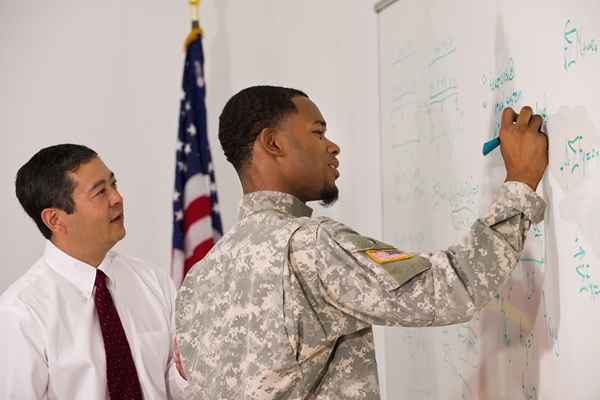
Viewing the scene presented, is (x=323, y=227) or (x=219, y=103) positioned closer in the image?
(x=323, y=227)

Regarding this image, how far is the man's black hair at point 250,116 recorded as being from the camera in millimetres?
1525

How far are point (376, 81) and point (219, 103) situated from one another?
1021 millimetres

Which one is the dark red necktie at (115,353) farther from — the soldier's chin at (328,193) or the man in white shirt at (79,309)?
the soldier's chin at (328,193)

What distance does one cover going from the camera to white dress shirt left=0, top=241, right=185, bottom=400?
1.83 meters

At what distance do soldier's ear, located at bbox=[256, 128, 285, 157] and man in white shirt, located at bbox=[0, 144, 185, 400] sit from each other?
2.29ft

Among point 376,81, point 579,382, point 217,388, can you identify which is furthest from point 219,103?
point 579,382

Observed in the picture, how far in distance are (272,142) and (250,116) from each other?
8cm

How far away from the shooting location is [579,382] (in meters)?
1.39

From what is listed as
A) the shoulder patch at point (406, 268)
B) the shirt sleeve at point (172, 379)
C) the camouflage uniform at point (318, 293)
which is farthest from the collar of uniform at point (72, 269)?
the shoulder patch at point (406, 268)

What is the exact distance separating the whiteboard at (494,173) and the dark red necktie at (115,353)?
87 cm

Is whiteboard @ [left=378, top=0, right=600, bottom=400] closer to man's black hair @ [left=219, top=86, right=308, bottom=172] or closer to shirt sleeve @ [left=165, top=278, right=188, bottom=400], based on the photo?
man's black hair @ [left=219, top=86, right=308, bottom=172]

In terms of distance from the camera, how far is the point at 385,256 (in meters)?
1.29

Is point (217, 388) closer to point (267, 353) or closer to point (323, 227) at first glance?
point (267, 353)

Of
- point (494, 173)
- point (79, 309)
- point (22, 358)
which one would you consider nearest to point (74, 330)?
point (79, 309)
